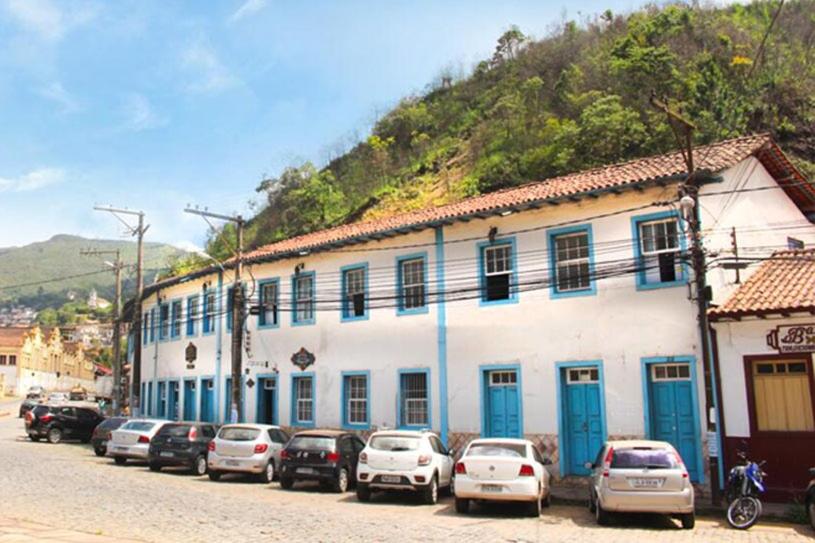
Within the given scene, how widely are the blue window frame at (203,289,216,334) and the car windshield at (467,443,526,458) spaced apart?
18.4 metres

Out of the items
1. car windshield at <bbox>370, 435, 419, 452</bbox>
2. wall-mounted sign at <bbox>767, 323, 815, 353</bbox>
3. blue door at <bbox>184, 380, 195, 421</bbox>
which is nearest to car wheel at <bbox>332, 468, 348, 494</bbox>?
car windshield at <bbox>370, 435, 419, 452</bbox>

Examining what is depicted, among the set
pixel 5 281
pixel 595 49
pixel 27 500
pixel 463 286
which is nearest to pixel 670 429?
pixel 463 286

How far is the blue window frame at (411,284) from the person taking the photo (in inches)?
842

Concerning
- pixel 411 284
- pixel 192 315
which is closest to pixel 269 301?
pixel 192 315

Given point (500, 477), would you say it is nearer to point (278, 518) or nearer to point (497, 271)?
point (278, 518)

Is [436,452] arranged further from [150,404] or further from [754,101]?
[754,101]

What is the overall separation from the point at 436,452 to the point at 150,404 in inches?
919

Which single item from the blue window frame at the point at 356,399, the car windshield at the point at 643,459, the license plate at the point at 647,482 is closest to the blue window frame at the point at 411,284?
the blue window frame at the point at 356,399

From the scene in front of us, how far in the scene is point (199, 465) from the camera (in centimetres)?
2055

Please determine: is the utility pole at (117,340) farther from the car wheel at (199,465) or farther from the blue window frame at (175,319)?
the car wheel at (199,465)

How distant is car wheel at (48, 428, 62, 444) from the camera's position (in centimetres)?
3098

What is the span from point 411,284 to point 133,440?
396 inches

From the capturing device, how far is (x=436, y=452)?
51.5 ft

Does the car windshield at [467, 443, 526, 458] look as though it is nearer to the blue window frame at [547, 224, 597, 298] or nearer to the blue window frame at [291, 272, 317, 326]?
the blue window frame at [547, 224, 597, 298]
